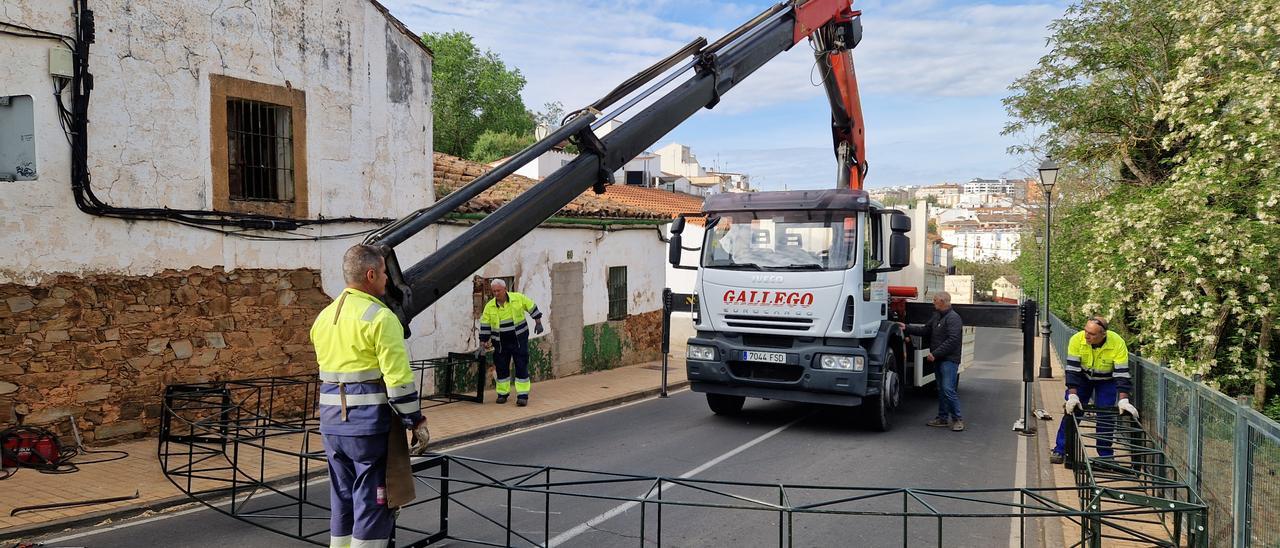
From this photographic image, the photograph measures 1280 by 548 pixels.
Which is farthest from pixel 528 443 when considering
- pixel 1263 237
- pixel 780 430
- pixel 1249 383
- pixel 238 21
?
pixel 1249 383

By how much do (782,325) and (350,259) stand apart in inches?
241

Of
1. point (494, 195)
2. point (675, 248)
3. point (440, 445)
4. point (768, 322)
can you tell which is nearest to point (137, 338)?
point (440, 445)

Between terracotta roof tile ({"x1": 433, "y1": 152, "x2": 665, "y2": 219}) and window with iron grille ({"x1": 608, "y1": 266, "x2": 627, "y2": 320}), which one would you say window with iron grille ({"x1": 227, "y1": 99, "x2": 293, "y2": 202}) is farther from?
window with iron grille ({"x1": 608, "y1": 266, "x2": 627, "y2": 320})

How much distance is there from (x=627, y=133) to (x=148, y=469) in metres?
5.37

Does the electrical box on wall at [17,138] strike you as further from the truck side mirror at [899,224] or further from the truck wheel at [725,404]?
the truck side mirror at [899,224]

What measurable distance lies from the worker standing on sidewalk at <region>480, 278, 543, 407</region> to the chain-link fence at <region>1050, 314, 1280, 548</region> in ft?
25.0

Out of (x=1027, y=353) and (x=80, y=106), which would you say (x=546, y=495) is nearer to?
(x=80, y=106)

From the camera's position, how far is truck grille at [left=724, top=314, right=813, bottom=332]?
31.6 feet

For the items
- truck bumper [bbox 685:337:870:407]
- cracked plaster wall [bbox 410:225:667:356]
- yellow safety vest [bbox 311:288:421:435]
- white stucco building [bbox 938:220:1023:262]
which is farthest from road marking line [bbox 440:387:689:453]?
white stucco building [bbox 938:220:1023:262]

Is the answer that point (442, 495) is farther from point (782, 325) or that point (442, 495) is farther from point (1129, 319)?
point (1129, 319)

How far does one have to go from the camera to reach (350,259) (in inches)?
179

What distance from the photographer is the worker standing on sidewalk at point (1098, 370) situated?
8.03 metres

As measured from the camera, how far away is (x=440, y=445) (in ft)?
30.7

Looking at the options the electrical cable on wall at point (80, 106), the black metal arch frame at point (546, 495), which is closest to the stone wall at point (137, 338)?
the black metal arch frame at point (546, 495)
